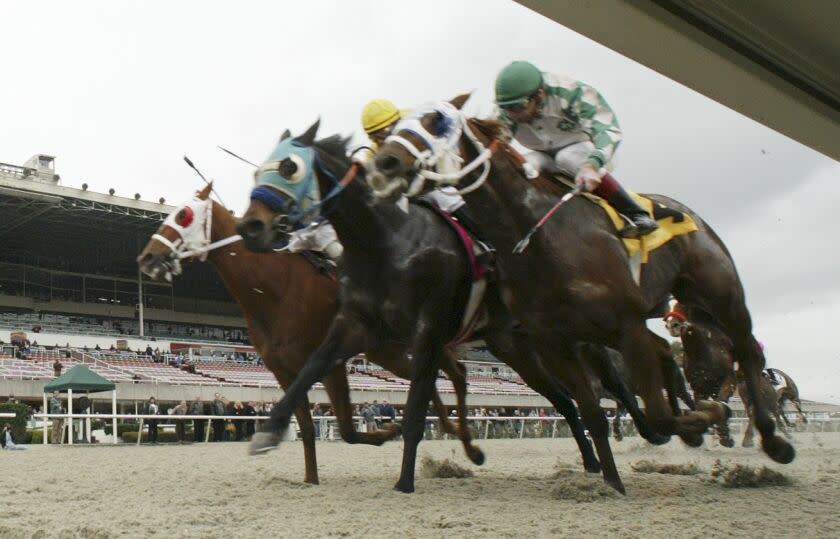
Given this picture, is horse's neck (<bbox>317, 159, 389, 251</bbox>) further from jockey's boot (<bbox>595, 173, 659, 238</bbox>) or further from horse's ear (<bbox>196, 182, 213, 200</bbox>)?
horse's ear (<bbox>196, 182, 213, 200</bbox>)

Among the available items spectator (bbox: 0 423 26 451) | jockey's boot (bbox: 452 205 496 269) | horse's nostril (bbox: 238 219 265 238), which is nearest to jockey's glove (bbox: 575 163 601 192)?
jockey's boot (bbox: 452 205 496 269)

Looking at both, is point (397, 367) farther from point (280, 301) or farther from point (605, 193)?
point (605, 193)

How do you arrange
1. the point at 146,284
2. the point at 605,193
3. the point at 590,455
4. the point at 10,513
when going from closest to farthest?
the point at 10,513 → the point at 605,193 → the point at 590,455 → the point at 146,284

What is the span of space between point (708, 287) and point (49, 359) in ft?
92.9

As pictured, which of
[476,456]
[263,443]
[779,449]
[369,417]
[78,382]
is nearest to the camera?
[263,443]

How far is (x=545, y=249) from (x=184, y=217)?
3543mm

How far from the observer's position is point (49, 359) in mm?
29469

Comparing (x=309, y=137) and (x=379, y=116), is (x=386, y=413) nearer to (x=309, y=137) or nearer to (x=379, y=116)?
(x=379, y=116)

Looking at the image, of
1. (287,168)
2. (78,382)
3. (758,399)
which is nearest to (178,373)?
(78,382)

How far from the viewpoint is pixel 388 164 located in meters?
4.51

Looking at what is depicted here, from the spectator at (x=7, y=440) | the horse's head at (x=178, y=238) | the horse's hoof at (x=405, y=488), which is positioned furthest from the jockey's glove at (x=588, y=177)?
the spectator at (x=7, y=440)

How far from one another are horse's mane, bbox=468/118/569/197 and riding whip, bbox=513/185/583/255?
0.42ft

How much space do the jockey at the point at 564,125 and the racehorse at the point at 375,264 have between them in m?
0.93

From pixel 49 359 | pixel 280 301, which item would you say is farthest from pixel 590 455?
pixel 49 359
